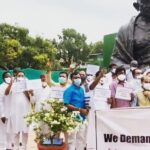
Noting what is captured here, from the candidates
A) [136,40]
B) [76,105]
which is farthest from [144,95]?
[136,40]

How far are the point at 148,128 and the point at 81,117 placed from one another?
3312mm

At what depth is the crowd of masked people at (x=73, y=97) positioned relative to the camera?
987 cm

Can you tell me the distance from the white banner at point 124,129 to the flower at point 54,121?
7.44ft

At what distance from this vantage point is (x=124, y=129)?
7.04 meters

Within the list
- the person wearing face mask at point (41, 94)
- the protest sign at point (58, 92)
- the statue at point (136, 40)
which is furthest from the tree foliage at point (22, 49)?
the protest sign at point (58, 92)

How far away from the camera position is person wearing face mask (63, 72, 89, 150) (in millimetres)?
9961

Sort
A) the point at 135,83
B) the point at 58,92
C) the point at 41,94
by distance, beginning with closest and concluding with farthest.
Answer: the point at 58,92 < the point at 135,83 < the point at 41,94

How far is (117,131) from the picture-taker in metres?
7.07

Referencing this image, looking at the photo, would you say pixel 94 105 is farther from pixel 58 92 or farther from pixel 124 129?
pixel 124 129

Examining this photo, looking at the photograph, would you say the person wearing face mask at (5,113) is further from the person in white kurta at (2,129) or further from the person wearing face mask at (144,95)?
the person wearing face mask at (144,95)

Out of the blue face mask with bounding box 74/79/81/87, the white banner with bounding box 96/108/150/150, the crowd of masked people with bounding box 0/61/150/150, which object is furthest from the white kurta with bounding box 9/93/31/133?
the white banner with bounding box 96/108/150/150

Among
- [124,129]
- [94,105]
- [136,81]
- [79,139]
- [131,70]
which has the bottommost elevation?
[79,139]

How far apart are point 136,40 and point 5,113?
4.69 meters

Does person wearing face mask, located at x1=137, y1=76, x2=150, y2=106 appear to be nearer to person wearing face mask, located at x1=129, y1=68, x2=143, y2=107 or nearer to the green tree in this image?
person wearing face mask, located at x1=129, y1=68, x2=143, y2=107
